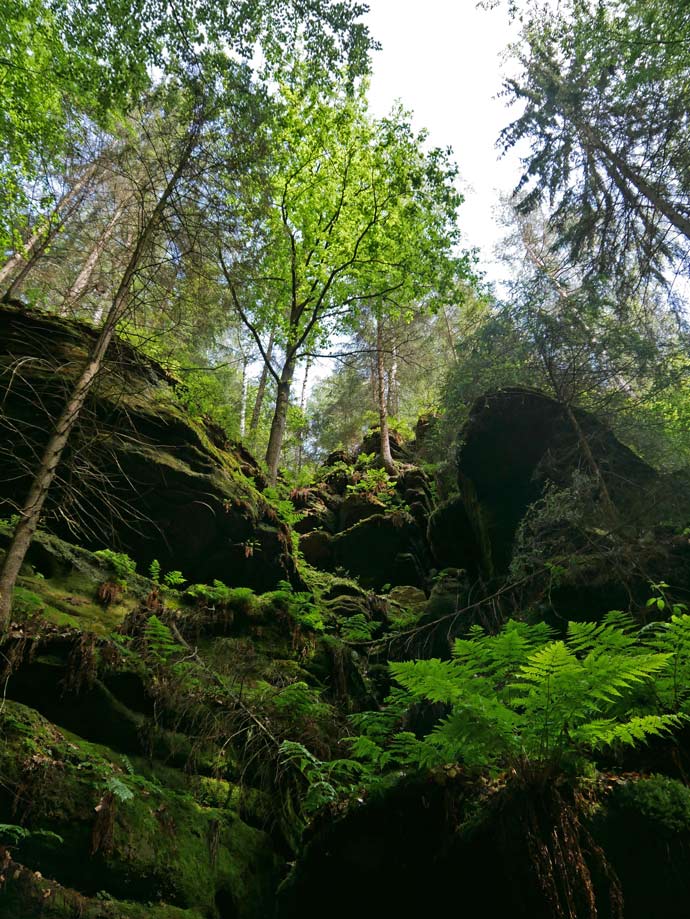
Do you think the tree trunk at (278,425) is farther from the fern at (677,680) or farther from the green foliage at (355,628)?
the fern at (677,680)

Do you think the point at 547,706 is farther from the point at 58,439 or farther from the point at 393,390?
the point at 393,390

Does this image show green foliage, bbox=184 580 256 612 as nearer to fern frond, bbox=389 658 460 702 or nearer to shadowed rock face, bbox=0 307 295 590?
shadowed rock face, bbox=0 307 295 590

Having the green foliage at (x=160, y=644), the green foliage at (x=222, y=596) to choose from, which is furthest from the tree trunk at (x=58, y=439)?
the green foliage at (x=222, y=596)

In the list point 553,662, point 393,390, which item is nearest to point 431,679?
point 553,662

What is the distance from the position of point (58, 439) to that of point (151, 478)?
342 cm

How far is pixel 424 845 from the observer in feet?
10.7

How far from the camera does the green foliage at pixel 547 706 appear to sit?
2.79m

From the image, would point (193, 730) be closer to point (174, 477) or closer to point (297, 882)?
point (297, 882)

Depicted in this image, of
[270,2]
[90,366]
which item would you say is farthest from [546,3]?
[90,366]

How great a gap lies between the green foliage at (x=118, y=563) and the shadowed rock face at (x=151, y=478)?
0.84ft

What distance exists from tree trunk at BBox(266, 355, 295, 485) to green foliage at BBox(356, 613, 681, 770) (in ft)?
31.4

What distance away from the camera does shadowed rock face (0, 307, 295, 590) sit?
769 centimetres

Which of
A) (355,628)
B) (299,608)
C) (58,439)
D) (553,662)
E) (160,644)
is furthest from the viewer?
(355,628)

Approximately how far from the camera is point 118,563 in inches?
314
